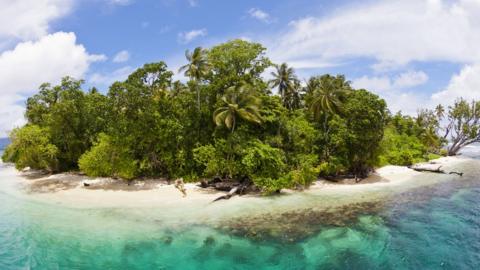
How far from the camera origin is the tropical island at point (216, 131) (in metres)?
32.9

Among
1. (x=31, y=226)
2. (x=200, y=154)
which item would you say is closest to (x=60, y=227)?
(x=31, y=226)

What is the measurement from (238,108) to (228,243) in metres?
17.1

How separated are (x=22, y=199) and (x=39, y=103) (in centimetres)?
1914

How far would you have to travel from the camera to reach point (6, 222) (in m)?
23.7

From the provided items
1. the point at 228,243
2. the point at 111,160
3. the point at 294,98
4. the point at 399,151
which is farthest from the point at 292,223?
the point at 294,98

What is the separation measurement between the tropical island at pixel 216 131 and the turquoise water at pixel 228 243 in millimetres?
9816

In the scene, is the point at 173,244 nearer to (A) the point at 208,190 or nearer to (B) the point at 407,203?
(A) the point at 208,190

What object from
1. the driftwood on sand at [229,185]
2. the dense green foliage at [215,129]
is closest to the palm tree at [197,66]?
the dense green foliage at [215,129]

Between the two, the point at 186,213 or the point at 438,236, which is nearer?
the point at 438,236

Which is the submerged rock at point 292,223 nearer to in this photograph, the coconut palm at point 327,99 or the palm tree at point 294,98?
the coconut palm at point 327,99

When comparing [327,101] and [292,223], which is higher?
[327,101]

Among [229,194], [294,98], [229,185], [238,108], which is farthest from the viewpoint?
[294,98]

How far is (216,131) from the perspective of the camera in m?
34.7

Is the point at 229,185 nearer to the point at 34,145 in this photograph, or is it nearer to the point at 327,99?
the point at 327,99
